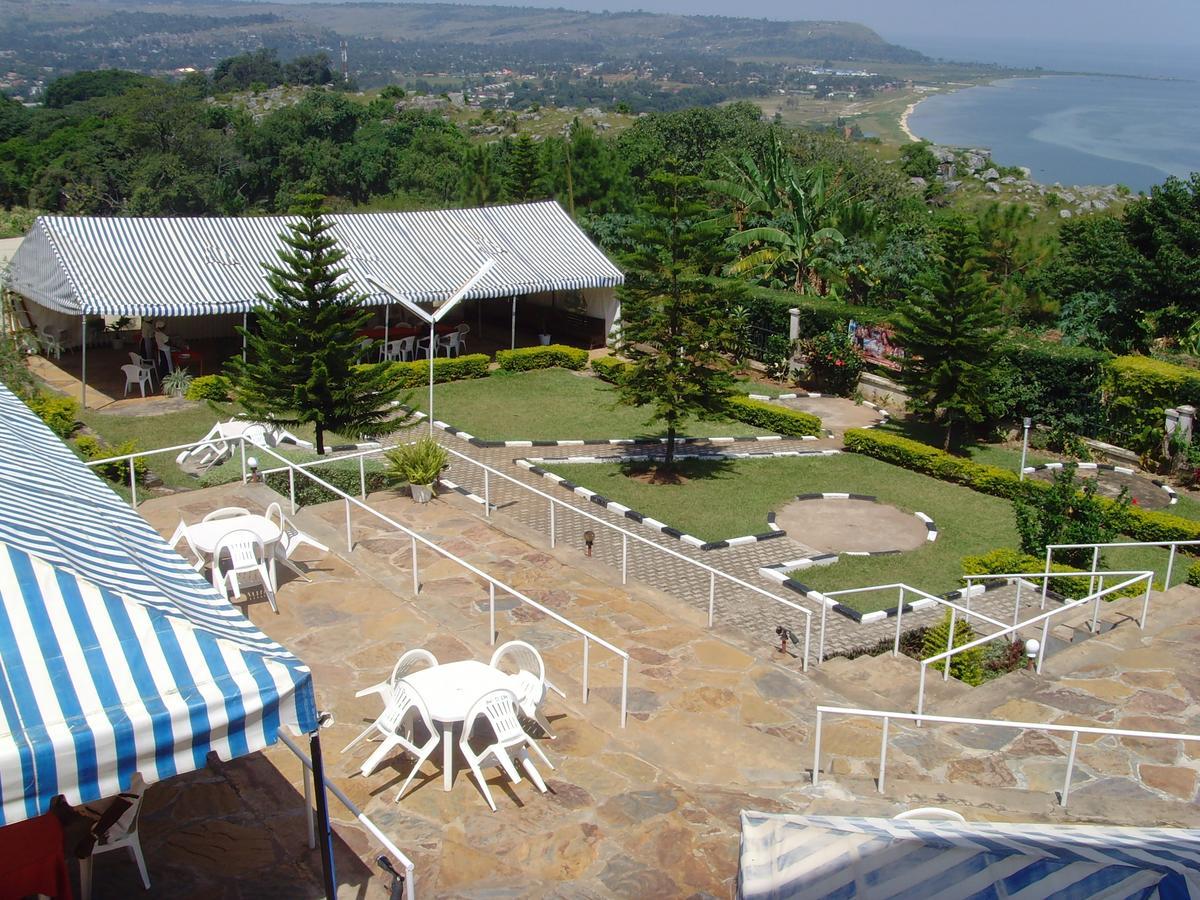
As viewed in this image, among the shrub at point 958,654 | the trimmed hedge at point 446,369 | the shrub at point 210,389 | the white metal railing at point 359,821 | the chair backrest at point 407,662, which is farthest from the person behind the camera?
the trimmed hedge at point 446,369

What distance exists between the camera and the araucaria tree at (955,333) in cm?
2177

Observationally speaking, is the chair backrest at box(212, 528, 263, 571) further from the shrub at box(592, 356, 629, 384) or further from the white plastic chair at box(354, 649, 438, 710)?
the shrub at box(592, 356, 629, 384)

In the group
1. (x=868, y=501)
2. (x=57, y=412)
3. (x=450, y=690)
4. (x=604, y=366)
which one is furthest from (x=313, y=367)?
(x=450, y=690)

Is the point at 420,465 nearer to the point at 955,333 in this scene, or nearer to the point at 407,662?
the point at 407,662

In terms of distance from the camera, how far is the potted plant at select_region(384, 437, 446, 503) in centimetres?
1509

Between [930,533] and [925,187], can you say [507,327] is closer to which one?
[930,533]

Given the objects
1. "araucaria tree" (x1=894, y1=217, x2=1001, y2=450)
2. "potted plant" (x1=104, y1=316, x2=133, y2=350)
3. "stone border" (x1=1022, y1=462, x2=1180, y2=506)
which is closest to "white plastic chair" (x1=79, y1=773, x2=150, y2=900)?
"stone border" (x1=1022, y1=462, x2=1180, y2=506)

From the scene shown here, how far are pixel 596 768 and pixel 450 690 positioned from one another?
1229mm

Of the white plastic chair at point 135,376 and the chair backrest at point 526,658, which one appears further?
the white plastic chair at point 135,376

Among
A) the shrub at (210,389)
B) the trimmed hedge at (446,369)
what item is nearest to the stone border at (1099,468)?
the trimmed hedge at (446,369)

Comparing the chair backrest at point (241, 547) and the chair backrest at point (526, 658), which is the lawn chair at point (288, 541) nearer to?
the chair backrest at point (241, 547)

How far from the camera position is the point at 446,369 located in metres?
26.2

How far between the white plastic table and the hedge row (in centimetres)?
1274

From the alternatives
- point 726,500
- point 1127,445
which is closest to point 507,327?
point 726,500
